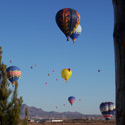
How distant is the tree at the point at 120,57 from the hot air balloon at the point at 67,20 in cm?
4633

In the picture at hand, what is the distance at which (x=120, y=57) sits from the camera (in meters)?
2.31

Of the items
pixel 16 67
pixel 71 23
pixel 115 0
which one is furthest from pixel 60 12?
pixel 115 0

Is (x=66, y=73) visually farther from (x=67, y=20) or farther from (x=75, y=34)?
(x=67, y=20)

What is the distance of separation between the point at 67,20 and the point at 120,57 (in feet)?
153

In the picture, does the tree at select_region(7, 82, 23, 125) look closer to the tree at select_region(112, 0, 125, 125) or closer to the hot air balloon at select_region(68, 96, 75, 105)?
the tree at select_region(112, 0, 125, 125)

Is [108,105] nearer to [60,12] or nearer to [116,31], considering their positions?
[60,12]

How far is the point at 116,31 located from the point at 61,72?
7482cm

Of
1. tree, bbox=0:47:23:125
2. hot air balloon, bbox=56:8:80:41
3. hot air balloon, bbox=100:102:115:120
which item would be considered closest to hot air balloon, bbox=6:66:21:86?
hot air balloon, bbox=56:8:80:41

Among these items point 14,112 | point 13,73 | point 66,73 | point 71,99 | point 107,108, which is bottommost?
point 14,112

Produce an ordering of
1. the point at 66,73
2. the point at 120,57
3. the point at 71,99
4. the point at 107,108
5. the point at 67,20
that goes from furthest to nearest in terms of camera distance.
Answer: the point at 71,99
the point at 66,73
the point at 107,108
the point at 67,20
the point at 120,57

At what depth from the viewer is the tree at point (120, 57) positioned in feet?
7.43

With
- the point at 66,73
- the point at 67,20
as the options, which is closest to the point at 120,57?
the point at 67,20

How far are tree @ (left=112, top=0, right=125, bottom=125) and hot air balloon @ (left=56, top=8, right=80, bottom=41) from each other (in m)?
46.3

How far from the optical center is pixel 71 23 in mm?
49156
